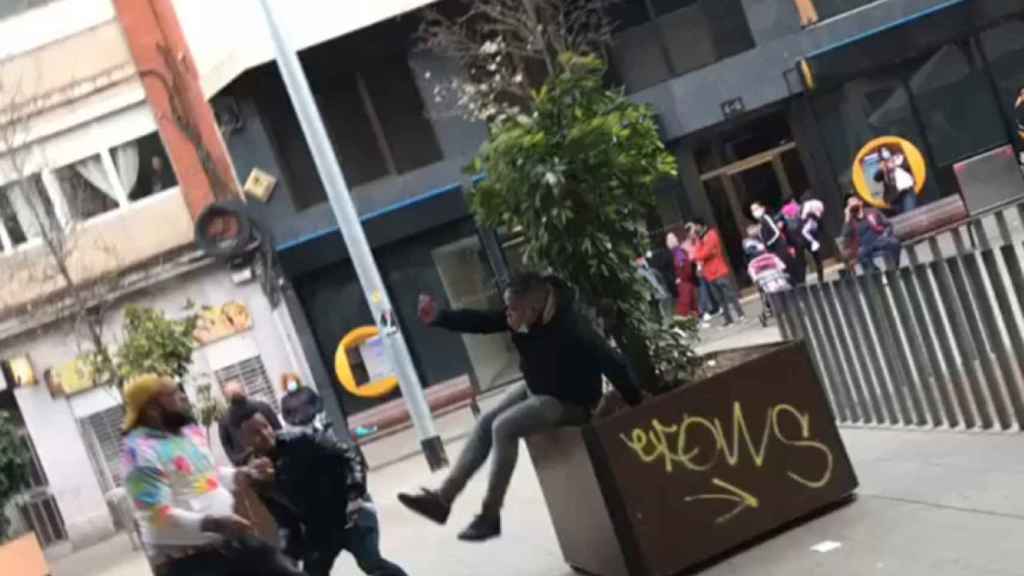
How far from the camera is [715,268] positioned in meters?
22.2

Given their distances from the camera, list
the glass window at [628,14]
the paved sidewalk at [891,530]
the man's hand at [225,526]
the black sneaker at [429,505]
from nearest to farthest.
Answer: the man's hand at [225,526]
the paved sidewalk at [891,530]
the black sneaker at [429,505]
the glass window at [628,14]

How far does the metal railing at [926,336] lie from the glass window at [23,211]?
18.1 meters

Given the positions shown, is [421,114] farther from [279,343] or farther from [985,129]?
[985,129]

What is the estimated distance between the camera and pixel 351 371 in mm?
26203

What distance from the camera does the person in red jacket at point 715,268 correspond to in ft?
72.3

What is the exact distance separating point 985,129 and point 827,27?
357cm

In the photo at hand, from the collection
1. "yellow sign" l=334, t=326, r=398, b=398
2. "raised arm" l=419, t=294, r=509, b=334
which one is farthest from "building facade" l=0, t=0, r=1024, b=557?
"raised arm" l=419, t=294, r=509, b=334

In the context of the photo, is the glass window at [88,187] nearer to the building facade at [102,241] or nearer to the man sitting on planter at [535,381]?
the building facade at [102,241]

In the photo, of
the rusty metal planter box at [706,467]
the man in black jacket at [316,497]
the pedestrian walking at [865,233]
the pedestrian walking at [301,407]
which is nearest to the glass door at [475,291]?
the pedestrian walking at [865,233]

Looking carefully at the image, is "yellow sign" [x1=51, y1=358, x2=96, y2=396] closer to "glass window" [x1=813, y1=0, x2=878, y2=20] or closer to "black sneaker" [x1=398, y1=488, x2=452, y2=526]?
"glass window" [x1=813, y1=0, x2=878, y2=20]

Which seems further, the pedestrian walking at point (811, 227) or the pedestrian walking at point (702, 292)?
the pedestrian walking at point (702, 292)

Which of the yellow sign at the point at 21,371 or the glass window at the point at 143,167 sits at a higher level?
the glass window at the point at 143,167

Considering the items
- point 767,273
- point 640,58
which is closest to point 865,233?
point 767,273

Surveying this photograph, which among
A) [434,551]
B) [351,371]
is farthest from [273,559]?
[351,371]
